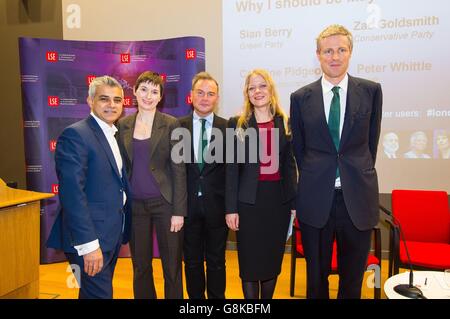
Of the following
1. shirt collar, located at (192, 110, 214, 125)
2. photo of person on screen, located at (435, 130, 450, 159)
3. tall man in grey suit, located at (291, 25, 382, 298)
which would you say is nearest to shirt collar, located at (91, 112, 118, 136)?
shirt collar, located at (192, 110, 214, 125)

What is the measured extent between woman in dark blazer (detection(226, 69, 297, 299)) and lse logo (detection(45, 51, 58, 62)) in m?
2.64

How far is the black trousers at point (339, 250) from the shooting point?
2.10 metres

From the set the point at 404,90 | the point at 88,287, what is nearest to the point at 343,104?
the point at 88,287

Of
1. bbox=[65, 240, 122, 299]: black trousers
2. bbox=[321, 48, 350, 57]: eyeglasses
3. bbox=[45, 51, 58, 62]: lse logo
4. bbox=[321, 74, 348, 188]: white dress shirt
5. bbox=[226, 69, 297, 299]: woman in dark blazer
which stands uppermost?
bbox=[45, 51, 58, 62]: lse logo

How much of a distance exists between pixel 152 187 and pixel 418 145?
9.19 feet

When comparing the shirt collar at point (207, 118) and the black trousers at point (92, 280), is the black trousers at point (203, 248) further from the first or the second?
the black trousers at point (92, 280)

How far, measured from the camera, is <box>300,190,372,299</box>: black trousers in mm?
2104

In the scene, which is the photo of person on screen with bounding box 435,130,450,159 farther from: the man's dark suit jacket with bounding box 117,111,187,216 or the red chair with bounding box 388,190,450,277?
the man's dark suit jacket with bounding box 117,111,187,216

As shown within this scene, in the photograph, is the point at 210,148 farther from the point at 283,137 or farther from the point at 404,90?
the point at 404,90

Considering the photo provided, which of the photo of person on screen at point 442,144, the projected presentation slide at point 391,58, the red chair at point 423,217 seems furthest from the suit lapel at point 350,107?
the photo of person on screen at point 442,144

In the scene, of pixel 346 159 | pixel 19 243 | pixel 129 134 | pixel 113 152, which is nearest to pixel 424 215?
pixel 346 159

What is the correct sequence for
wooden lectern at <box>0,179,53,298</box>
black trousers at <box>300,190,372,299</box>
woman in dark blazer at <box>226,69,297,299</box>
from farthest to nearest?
wooden lectern at <box>0,179,53,298</box> → woman in dark blazer at <box>226,69,297,299</box> → black trousers at <box>300,190,372,299</box>

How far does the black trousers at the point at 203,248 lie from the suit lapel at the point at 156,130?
0.44m

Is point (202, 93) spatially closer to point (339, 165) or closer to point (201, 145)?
point (201, 145)
